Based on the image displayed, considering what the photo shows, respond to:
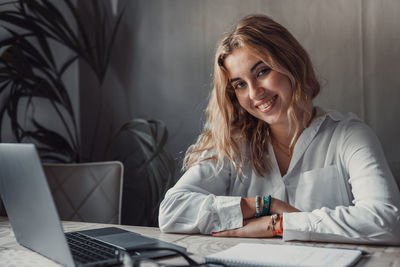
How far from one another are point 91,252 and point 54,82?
1.80m

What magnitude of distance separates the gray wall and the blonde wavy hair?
0.59m

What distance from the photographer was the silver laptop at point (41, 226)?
97 cm

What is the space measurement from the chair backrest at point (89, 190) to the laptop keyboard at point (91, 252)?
3.00ft

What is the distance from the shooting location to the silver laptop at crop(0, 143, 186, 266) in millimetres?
972

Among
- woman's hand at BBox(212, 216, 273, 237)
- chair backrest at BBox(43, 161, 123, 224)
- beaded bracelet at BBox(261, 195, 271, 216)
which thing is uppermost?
beaded bracelet at BBox(261, 195, 271, 216)

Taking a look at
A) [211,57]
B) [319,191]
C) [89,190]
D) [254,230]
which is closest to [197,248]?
[254,230]

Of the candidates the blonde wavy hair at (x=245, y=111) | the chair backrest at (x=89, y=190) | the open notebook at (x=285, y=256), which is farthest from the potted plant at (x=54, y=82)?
the open notebook at (x=285, y=256)

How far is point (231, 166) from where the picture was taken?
1.95m

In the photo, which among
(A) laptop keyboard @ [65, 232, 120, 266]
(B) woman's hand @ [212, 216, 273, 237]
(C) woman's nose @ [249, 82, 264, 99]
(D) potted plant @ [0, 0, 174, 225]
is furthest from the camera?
(D) potted plant @ [0, 0, 174, 225]

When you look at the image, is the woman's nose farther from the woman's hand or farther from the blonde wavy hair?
the woman's hand

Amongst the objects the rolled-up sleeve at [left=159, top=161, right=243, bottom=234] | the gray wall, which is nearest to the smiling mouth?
the rolled-up sleeve at [left=159, top=161, right=243, bottom=234]

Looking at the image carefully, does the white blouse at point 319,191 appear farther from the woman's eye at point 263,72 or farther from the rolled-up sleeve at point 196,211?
the woman's eye at point 263,72

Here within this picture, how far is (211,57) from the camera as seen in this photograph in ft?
9.48

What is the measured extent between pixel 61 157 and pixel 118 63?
2.41 ft
